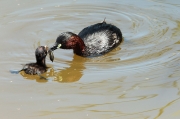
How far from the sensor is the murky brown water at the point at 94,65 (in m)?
5.82

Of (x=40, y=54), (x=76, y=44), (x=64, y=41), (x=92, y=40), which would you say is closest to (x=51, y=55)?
(x=40, y=54)

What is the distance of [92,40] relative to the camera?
833cm

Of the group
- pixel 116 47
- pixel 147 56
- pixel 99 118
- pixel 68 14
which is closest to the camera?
pixel 99 118

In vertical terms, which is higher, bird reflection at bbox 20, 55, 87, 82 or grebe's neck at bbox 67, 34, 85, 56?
grebe's neck at bbox 67, 34, 85, 56

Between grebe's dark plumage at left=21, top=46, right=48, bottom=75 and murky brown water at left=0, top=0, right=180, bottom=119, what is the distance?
0.11m

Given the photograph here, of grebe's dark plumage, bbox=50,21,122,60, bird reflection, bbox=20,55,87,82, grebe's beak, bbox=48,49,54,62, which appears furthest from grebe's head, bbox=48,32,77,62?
bird reflection, bbox=20,55,87,82

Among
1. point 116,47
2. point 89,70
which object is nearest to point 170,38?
point 116,47

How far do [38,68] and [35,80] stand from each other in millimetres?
253

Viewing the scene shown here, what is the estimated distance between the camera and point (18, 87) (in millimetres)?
6555

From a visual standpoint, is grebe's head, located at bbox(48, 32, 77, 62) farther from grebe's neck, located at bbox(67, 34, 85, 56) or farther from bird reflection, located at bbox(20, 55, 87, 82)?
bird reflection, located at bbox(20, 55, 87, 82)

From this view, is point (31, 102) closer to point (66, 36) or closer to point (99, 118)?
point (99, 118)

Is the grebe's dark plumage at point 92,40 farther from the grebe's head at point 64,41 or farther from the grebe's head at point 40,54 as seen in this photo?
the grebe's head at point 40,54

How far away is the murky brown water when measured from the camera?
5.82 m

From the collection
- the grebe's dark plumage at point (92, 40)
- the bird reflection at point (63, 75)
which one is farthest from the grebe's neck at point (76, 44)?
the bird reflection at point (63, 75)
